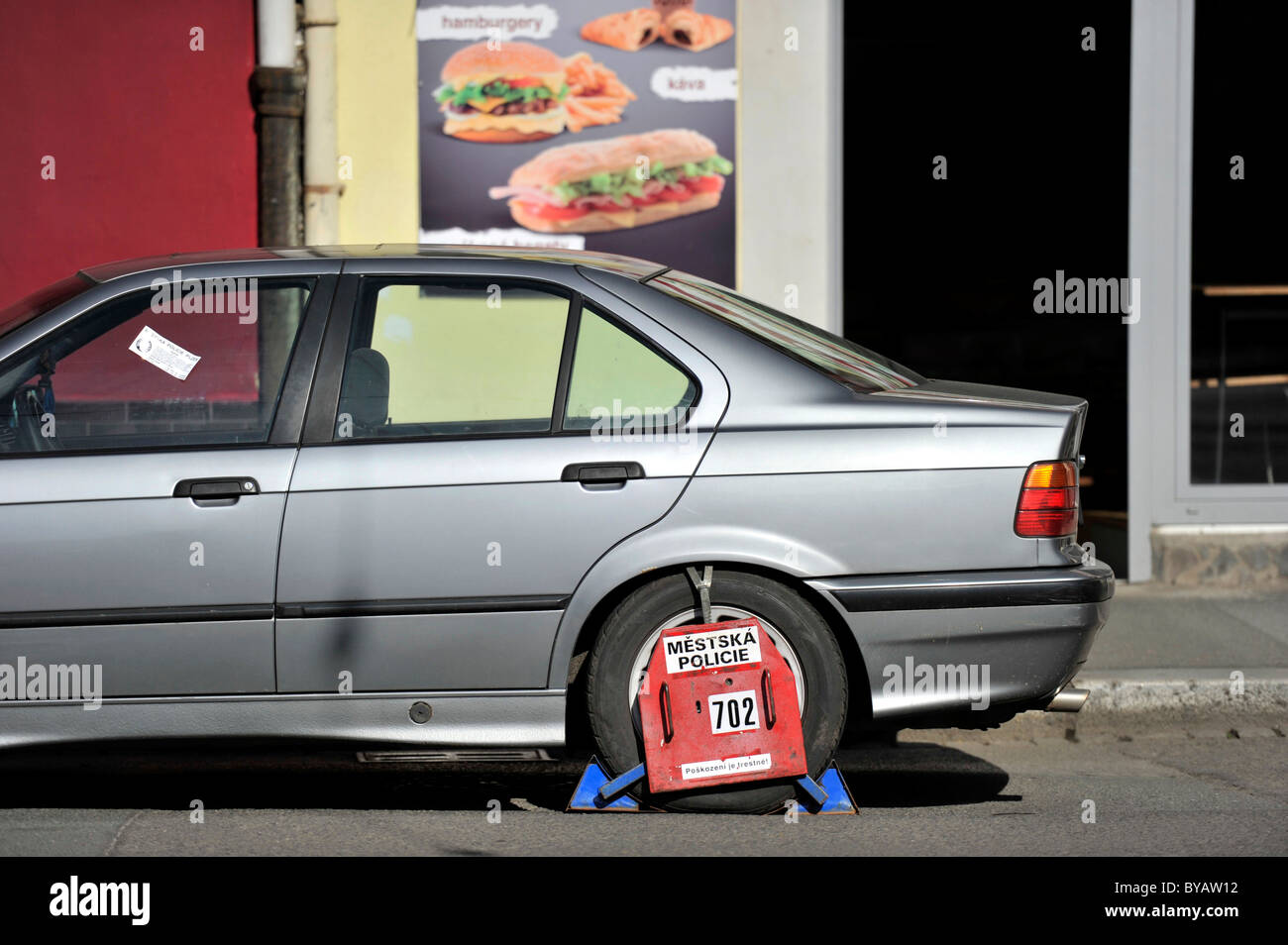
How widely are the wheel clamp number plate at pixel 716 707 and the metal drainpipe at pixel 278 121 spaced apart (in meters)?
4.62

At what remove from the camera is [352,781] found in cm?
493

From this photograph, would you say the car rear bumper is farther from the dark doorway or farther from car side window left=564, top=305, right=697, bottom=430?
the dark doorway

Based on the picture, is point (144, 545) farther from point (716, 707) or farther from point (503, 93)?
point (503, 93)

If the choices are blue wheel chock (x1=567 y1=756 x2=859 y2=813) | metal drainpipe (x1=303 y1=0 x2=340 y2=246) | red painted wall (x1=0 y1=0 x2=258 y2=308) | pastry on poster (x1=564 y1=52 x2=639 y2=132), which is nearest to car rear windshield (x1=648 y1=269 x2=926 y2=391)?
blue wheel chock (x1=567 y1=756 x2=859 y2=813)

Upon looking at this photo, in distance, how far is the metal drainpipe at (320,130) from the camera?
782cm

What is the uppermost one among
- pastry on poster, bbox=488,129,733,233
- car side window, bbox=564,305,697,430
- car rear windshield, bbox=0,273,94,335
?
pastry on poster, bbox=488,129,733,233

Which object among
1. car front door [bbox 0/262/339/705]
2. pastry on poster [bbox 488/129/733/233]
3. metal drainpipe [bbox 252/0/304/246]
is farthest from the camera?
pastry on poster [bbox 488/129/733/233]

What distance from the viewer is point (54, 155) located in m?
7.89

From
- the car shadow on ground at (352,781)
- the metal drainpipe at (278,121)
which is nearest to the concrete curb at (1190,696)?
the car shadow on ground at (352,781)

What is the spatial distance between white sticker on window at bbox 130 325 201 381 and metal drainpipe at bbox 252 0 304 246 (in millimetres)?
3738

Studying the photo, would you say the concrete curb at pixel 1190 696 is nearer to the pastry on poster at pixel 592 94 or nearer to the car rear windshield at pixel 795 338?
the car rear windshield at pixel 795 338

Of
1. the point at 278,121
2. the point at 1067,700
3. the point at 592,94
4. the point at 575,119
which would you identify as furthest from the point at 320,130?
the point at 1067,700

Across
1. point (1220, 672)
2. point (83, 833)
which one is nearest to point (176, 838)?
point (83, 833)

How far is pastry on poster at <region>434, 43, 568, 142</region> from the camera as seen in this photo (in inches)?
310
